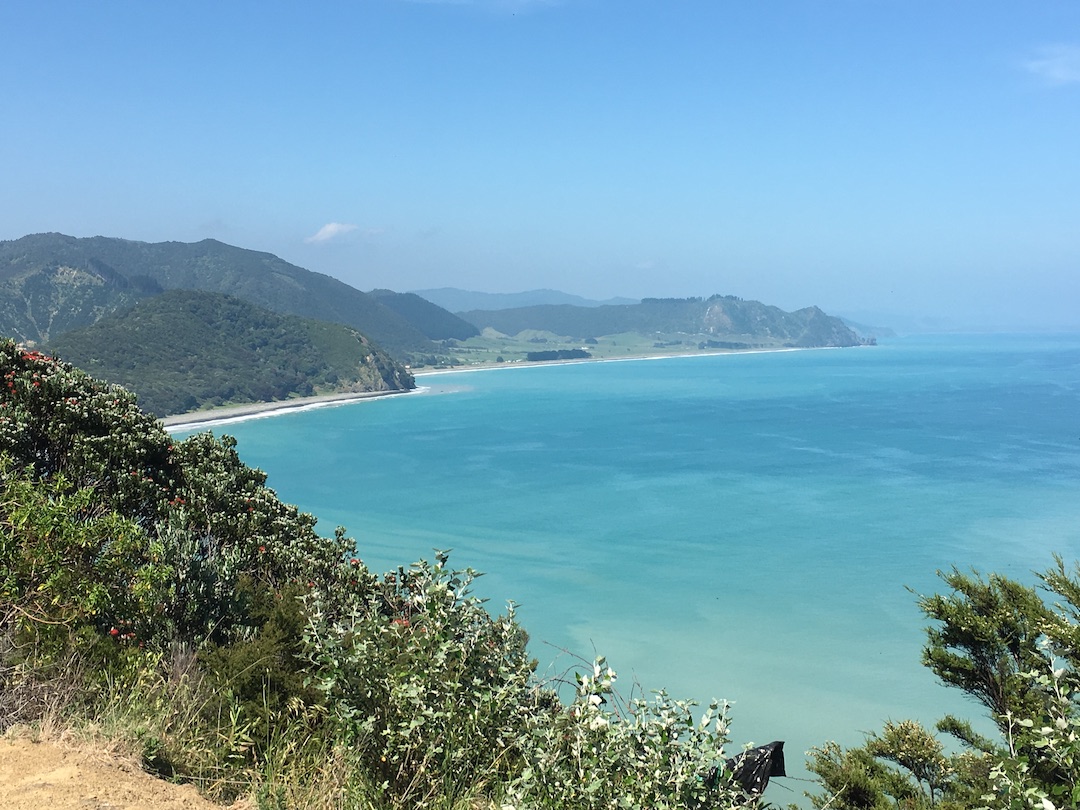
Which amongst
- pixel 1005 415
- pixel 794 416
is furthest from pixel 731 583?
Answer: pixel 1005 415

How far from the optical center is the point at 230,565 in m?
7.34

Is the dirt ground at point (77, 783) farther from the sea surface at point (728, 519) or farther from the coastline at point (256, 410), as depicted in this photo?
the coastline at point (256, 410)

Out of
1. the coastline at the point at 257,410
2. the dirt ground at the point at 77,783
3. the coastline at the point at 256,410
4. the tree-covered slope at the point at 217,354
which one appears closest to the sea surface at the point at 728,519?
the dirt ground at the point at 77,783

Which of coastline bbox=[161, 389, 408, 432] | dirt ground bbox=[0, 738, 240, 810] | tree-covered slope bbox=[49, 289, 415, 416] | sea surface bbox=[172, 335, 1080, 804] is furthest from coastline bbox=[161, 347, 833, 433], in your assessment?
dirt ground bbox=[0, 738, 240, 810]

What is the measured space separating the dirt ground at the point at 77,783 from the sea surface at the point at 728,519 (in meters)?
1.86

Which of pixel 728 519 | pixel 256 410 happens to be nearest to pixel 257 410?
pixel 256 410

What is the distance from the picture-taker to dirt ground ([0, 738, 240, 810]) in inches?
146

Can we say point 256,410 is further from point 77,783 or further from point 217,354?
point 77,783

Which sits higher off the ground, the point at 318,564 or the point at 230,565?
the point at 230,565

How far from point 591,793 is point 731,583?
42.3 m

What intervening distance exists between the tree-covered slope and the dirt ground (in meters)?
108

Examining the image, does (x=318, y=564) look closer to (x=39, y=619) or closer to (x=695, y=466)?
(x=39, y=619)

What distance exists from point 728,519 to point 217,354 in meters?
98.6

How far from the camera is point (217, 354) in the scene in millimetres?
133500
